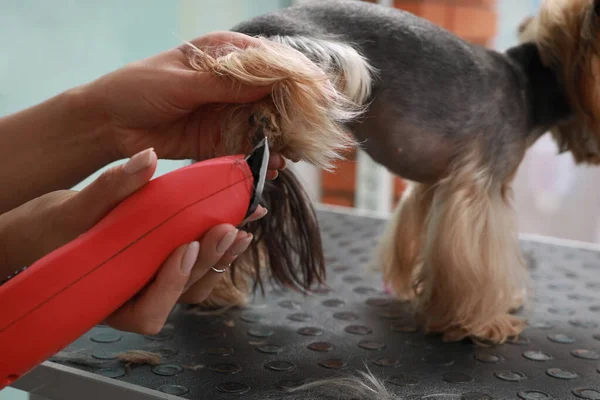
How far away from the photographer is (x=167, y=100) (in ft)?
2.38

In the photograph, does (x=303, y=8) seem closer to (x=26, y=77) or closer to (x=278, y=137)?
(x=278, y=137)

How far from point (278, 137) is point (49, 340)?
288 mm

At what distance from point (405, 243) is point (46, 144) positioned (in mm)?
580

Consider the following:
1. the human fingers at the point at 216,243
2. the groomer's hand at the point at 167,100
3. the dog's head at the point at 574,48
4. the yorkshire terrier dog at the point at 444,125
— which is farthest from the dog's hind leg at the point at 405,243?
the human fingers at the point at 216,243

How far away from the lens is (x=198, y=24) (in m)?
1.53

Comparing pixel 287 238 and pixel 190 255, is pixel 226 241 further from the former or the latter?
pixel 287 238

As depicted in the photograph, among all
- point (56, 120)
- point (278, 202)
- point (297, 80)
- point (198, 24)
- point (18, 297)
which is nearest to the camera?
point (18, 297)

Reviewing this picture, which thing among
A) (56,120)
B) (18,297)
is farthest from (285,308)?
(18,297)

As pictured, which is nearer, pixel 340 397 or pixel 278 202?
pixel 340 397

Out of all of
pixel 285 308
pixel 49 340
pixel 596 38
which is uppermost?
pixel 596 38

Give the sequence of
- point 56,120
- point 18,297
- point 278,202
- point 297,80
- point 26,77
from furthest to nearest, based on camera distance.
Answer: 1. point 26,77
2. point 278,202
3. point 56,120
4. point 297,80
5. point 18,297

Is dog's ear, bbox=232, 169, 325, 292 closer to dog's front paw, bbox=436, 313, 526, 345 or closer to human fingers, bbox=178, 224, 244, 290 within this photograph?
dog's front paw, bbox=436, 313, 526, 345

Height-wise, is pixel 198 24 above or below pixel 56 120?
above

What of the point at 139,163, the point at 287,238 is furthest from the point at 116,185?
the point at 287,238
